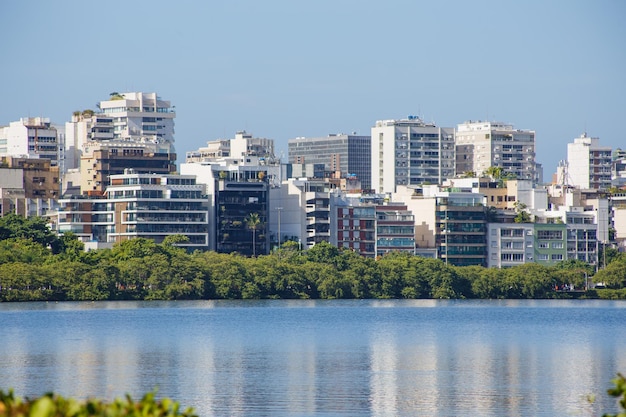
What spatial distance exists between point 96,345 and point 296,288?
208ft

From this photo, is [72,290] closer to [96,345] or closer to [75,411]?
[96,345]

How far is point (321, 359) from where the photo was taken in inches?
2349

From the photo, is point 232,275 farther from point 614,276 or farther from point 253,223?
point 614,276

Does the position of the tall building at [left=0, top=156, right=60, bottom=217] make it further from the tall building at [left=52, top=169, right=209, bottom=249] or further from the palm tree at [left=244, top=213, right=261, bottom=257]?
the palm tree at [left=244, top=213, right=261, bottom=257]

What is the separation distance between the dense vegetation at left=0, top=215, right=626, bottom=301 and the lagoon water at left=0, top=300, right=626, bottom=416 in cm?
676

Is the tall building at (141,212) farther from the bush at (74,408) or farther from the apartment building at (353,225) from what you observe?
the bush at (74,408)

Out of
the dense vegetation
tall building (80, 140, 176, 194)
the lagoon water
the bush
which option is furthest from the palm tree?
the bush

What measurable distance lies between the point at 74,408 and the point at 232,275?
364 feet

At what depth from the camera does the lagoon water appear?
1684 inches

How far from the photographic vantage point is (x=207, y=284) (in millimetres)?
125750

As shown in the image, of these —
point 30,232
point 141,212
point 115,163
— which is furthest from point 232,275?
point 115,163

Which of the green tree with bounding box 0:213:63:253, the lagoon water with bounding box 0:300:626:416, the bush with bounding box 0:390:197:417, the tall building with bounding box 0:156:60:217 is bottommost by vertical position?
the lagoon water with bounding box 0:300:626:416

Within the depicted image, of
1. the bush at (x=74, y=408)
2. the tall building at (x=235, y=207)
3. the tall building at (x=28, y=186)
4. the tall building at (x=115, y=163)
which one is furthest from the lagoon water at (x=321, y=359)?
the tall building at (x=115, y=163)

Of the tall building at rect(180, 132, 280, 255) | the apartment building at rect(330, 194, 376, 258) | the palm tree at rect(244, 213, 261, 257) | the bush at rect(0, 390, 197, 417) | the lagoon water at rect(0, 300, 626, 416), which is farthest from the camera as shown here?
the apartment building at rect(330, 194, 376, 258)
